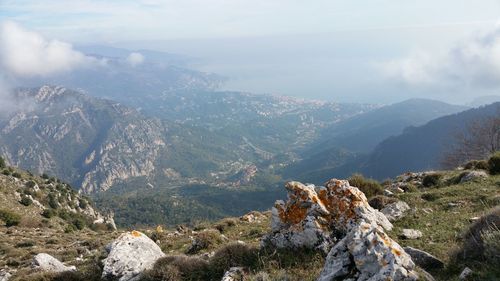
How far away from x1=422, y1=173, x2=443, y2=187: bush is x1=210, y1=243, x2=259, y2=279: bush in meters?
14.1

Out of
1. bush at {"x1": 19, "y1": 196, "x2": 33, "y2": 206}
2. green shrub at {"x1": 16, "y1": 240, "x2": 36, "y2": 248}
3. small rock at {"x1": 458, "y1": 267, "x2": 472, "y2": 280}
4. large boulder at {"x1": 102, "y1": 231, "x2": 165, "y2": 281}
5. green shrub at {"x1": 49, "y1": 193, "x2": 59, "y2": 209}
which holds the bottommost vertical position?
green shrub at {"x1": 49, "y1": 193, "x2": 59, "y2": 209}

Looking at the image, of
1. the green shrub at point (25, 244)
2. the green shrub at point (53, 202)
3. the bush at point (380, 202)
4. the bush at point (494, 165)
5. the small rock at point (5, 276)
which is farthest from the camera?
the green shrub at point (53, 202)

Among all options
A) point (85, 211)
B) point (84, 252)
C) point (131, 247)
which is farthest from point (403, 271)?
point (85, 211)

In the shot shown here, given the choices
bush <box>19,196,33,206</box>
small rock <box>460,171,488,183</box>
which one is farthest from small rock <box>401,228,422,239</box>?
bush <box>19,196,33,206</box>

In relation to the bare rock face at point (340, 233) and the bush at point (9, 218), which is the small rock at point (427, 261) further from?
the bush at point (9, 218)

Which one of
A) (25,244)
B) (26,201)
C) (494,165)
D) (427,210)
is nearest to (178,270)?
(427,210)

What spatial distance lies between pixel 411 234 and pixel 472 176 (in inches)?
402

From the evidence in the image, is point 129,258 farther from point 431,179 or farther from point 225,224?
point 431,179

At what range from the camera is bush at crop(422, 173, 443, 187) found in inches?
822

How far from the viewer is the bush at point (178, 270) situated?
10203 mm

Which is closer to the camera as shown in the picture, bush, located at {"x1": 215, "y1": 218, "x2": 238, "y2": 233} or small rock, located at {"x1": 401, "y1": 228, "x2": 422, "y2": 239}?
small rock, located at {"x1": 401, "y1": 228, "x2": 422, "y2": 239}

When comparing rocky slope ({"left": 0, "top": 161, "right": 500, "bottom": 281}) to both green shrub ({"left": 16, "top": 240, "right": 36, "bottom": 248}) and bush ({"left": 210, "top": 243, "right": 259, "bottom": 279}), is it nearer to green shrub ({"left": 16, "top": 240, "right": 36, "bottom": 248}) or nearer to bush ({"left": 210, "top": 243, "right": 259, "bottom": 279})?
bush ({"left": 210, "top": 243, "right": 259, "bottom": 279})

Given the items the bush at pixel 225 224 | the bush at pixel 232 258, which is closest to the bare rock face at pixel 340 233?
the bush at pixel 232 258

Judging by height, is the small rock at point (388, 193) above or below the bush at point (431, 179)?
above
